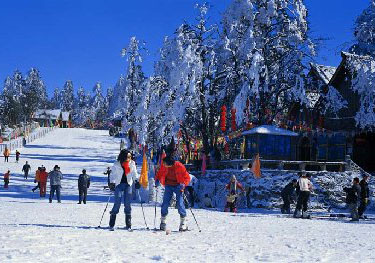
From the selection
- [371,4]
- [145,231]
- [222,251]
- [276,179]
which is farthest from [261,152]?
[222,251]

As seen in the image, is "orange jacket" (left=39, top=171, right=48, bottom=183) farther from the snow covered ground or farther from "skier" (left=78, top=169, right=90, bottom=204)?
the snow covered ground

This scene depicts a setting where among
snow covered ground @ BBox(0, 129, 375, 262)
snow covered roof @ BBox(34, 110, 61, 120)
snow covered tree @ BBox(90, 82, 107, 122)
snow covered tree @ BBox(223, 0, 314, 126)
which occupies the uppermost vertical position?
snow covered tree @ BBox(90, 82, 107, 122)

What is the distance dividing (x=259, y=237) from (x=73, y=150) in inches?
1799

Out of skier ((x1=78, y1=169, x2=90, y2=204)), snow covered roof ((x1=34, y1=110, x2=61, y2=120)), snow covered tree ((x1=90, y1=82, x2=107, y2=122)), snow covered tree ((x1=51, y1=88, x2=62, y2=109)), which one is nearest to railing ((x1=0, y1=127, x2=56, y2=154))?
skier ((x1=78, y1=169, x2=90, y2=204))

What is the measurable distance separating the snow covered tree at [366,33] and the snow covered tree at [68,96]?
428 ft

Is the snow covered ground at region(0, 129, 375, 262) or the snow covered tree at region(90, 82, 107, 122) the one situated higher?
the snow covered tree at region(90, 82, 107, 122)

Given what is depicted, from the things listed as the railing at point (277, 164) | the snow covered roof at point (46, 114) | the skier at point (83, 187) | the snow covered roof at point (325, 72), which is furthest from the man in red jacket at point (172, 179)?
the snow covered roof at point (46, 114)

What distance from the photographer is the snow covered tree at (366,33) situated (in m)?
→ 22.6

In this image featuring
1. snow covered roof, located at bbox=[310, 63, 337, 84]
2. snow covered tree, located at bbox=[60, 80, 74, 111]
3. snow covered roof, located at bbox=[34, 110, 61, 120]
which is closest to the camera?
snow covered roof, located at bbox=[310, 63, 337, 84]

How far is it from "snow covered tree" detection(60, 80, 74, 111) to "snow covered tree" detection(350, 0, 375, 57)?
428 feet

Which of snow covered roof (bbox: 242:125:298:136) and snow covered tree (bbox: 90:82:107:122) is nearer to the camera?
snow covered roof (bbox: 242:125:298:136)

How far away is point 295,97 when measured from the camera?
2583 cm

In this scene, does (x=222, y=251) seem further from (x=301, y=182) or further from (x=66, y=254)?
(x=301, y=182)

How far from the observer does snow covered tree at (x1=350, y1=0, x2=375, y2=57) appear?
74.1 feet
